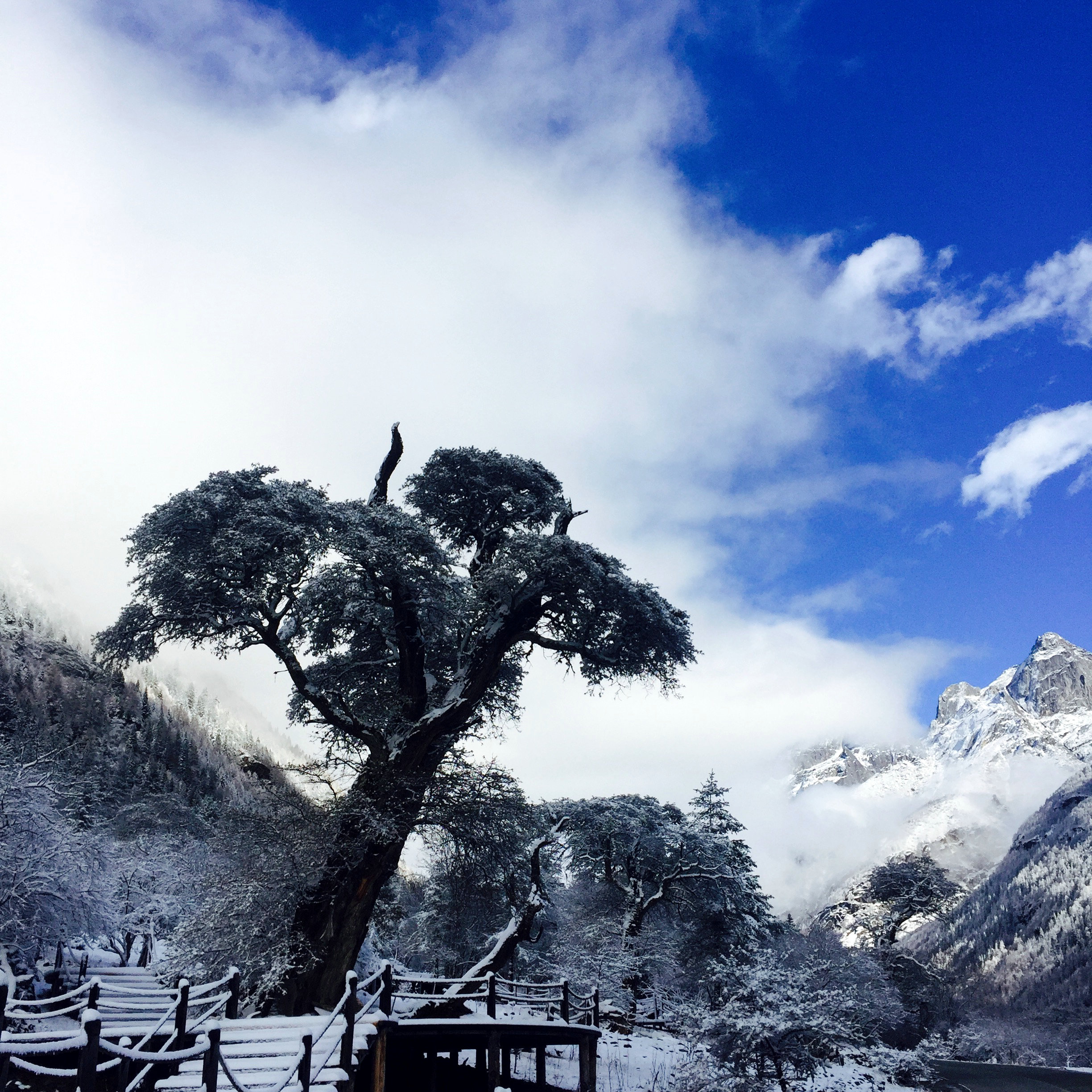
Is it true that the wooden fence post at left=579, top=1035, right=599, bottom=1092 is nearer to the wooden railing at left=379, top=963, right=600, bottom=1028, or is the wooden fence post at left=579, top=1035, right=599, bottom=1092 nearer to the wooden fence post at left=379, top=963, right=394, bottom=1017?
the wooden railing at left=379, top=963, right=600, bottom=1028

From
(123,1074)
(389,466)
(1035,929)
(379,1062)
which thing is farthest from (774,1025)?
(1035,929)

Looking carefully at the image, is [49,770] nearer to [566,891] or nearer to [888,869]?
[566,891]

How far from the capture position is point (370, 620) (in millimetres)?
20062

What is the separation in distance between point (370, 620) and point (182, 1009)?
400 inches

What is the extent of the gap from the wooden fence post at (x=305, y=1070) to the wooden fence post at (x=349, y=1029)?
99 centimetres

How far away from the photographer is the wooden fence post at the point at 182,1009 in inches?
421

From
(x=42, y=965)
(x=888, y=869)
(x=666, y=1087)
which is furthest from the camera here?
(x=888, y=869)

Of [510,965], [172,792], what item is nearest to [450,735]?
[510,965]

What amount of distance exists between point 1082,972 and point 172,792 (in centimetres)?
10193

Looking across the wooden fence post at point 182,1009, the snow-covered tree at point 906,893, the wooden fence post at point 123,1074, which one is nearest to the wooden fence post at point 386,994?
the wooden fence post at point 182,1009

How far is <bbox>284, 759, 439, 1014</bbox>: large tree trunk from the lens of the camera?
15.1 m

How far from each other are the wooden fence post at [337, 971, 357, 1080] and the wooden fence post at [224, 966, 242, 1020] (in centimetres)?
182

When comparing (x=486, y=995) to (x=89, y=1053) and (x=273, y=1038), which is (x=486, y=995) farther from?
(x=89, y=1053)

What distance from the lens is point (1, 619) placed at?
88062 millimetres
